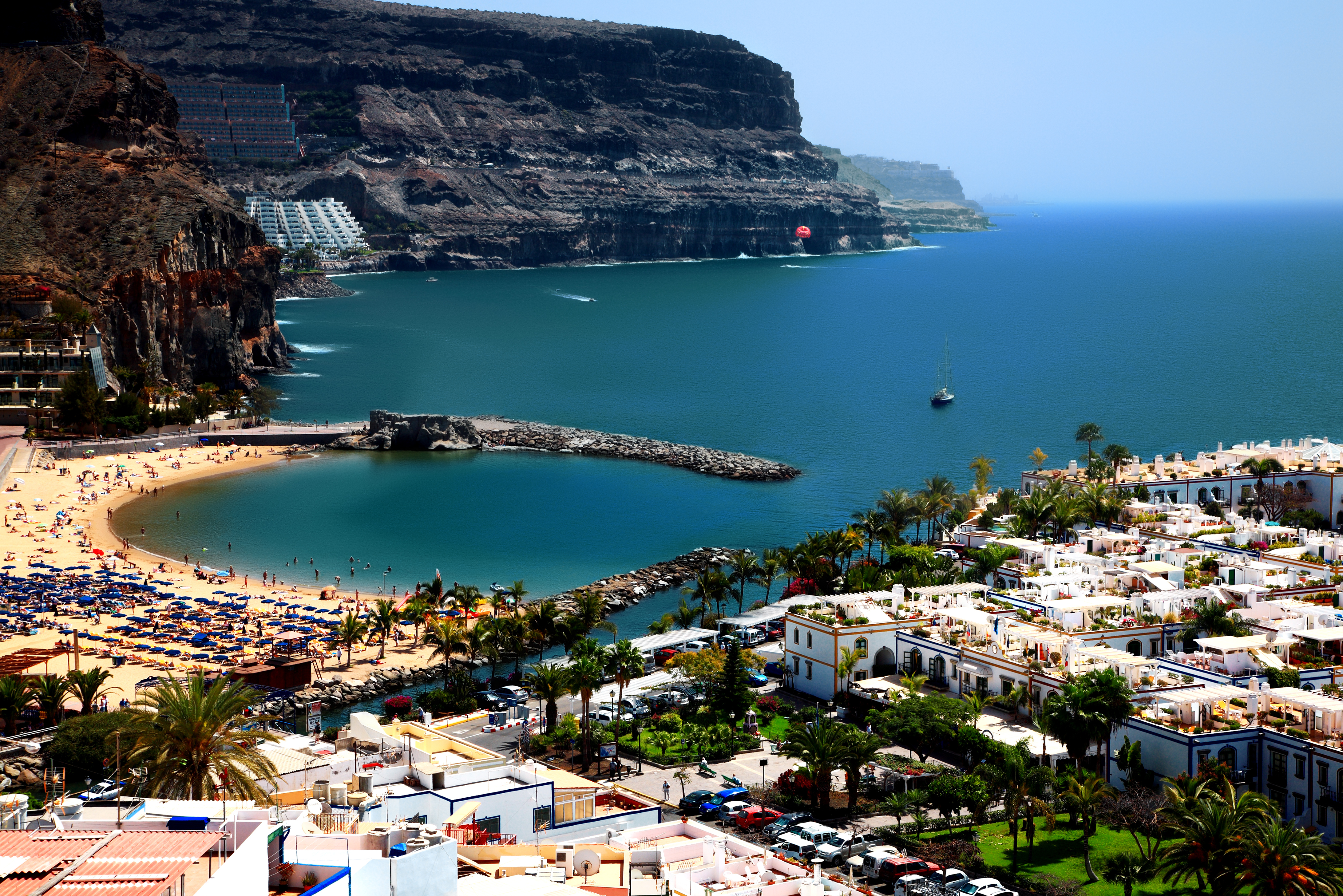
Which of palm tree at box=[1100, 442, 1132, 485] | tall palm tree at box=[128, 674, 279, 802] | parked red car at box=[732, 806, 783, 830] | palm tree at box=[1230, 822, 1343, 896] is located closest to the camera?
palm tree at box=[1230, 822, 1343, 896]

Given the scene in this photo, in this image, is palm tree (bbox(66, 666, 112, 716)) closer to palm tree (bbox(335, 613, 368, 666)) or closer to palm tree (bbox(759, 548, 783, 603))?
palm tree (bbox(335, 613, 368, 666))

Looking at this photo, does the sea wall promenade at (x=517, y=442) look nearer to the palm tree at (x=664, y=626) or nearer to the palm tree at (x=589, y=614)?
the palm tree at (x=589, y=614)

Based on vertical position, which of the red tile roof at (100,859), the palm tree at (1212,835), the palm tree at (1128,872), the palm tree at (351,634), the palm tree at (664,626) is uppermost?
the red tile roof at (100,859)

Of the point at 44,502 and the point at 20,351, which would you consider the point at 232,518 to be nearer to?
the point at 44,502

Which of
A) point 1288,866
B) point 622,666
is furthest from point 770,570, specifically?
point 1288,866

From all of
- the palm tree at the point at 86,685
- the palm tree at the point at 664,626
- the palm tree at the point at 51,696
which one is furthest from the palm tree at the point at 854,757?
the palm tree at the point at 51,696

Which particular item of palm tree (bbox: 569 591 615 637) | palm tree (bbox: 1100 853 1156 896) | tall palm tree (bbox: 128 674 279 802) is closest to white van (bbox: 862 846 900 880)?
palm tree (bbox: 1100 853 1156 896)
